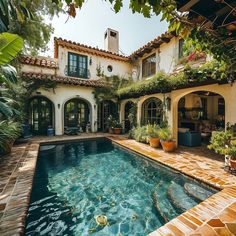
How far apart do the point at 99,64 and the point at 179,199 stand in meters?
14.3

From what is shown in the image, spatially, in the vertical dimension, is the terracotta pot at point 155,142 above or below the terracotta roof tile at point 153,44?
below

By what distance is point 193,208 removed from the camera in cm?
356

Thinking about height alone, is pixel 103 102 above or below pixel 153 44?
below

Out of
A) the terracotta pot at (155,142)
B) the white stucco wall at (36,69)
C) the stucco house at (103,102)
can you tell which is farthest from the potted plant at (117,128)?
the white stucco wall at (36,69)

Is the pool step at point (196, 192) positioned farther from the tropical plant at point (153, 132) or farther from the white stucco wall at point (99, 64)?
the white stucco wall at point (99, 64)

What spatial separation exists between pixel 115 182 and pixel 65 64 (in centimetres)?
1216

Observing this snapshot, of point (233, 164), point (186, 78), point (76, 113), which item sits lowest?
point (233, 164)

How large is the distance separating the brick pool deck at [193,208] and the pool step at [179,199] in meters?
0.47

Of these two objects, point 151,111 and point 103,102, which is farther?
point 103,102

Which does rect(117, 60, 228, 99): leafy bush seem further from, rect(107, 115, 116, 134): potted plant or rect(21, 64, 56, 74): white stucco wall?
rect(21, 64, 56, 74): white stucco wall

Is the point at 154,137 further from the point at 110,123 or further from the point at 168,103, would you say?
the point at 110,123

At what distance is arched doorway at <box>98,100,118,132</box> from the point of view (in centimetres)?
1625

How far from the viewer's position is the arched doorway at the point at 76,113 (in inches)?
580

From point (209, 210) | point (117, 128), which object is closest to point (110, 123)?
point (117, 128)
